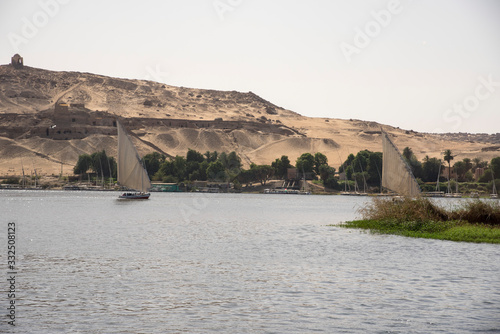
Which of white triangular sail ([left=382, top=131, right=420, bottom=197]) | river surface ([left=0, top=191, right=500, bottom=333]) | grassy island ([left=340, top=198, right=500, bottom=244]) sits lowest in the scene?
river surface ([left=0, top=191, right=500, bottom=333])

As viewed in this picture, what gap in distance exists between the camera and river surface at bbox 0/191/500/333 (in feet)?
48.9

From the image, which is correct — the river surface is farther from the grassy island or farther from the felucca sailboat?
the felucca sailboat

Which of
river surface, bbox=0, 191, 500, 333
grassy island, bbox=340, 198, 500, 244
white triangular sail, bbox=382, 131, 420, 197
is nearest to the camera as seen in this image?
river surface, bbox=0, 191, 500, 333

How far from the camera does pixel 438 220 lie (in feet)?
112

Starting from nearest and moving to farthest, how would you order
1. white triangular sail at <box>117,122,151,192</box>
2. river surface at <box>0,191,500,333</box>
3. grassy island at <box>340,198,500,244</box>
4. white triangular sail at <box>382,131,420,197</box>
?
river surface at <box>0,191,500,333</box> → grassy island at <box>340,198,500,244</box> → white triangular sail at <box>382,131,420,197</box> → white triangular sail at <box>117,122,151,192</box>

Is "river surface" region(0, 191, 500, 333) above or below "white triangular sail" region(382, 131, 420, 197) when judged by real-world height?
below

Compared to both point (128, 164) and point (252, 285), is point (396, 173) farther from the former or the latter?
point (252, 285)

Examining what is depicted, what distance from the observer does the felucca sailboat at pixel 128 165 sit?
73625 mm

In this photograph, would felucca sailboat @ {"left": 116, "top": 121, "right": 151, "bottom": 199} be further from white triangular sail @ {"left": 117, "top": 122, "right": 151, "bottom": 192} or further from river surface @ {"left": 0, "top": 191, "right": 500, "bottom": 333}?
river surface @ {"left": 0, "top": 191, "right": 500, "bottom": 333}

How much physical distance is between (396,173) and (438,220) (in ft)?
74.6

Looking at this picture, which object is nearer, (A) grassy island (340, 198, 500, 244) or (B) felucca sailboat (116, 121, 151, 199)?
(A) grassy island (340, 198, 500, 244)

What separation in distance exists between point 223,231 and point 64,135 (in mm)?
148555

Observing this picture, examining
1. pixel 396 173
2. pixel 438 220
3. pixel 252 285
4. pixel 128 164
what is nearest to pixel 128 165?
pixel 128 164

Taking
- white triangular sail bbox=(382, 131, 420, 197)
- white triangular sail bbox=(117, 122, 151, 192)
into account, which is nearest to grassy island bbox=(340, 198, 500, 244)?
white triangular sail bbox=(382, 131, 420, 197)
